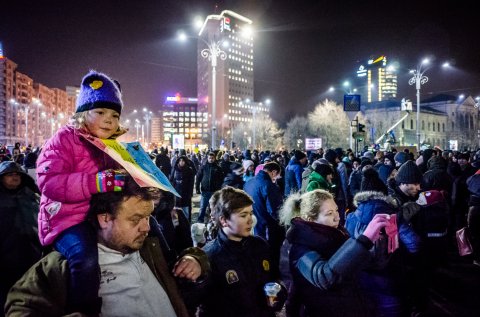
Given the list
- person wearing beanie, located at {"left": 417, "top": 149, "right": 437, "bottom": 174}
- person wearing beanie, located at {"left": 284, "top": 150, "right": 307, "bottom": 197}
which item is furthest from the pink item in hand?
person wearing beanie, located at {"left": 417, "top": 149, "right": 437, "bottom": 174}

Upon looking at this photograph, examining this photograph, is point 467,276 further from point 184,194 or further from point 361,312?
point 184,194

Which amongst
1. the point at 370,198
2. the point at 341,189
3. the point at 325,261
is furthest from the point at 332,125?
the point at 325,261

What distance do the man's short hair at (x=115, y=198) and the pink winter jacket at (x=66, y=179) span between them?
8 centimetres

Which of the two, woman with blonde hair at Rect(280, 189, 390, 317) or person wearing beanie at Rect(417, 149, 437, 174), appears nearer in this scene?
woman with blonde hair at Rect(280, 189, 390, 317)

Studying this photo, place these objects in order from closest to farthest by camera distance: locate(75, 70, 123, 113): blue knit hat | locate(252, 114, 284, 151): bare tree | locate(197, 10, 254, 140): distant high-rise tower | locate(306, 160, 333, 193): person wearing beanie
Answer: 1. locate(75, 70, 123, 113): blue knit hat
2. locate(306, 160, 333, 193): person wearing beanie
3. locate(252, 114, 284, 151): bare tree
4. locate(197, 10, 254, 140): distant high-rise tower

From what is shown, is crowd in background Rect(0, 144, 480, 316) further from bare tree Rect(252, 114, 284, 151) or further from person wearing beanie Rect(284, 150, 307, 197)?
bare tree Rect(252, 114, 284, 151)

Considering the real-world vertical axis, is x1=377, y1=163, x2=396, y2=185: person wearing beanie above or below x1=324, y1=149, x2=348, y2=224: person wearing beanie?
above

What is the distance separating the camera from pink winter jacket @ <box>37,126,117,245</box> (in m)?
2.20

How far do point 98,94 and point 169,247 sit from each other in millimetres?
1375

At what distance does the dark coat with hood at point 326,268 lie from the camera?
2660 mm

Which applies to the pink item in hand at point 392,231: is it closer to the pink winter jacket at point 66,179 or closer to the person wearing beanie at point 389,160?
the pink winter jacket at point 66,179

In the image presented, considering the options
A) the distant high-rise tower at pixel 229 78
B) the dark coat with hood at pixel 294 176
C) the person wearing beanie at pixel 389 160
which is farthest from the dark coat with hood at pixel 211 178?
the distant high-rise tower at pixel 229 78

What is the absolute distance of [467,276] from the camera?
7.04 m

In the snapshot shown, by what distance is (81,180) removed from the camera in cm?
222
